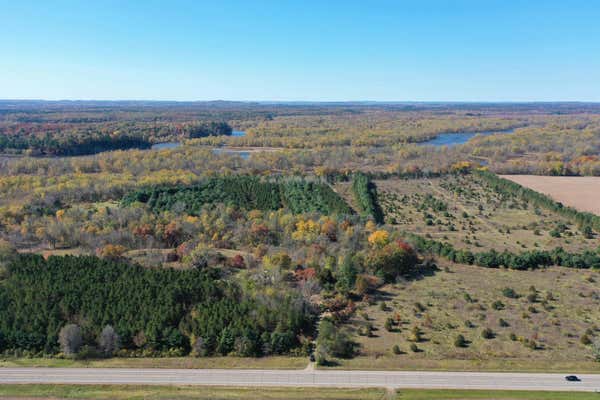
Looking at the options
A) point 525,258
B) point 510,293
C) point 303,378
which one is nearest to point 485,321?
point 510,293

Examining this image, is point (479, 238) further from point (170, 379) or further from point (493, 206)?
point (170, 379)

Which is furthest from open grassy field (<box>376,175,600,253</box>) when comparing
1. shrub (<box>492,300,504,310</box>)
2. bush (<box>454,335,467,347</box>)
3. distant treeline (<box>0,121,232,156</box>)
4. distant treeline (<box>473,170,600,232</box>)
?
distant treeline (<box>0,121,232,156</box>)

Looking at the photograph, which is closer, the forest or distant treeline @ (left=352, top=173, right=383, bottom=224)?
the forest

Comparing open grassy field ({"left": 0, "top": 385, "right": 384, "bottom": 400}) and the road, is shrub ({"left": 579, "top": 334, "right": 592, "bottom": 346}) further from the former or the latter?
open grassy field ({"left": 0, "top": 385, "right": 384, "bottom": 400})

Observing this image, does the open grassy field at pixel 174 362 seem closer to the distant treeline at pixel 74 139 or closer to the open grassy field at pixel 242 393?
the open grassy field at pixel 242 393

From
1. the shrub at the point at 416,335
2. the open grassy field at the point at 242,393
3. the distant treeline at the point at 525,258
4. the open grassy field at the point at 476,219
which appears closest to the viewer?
the open grassy field at the point at 242,393

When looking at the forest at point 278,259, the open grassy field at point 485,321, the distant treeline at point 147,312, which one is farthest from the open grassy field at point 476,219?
the distant treeline at point 147,312

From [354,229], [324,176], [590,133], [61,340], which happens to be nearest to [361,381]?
[61,340]

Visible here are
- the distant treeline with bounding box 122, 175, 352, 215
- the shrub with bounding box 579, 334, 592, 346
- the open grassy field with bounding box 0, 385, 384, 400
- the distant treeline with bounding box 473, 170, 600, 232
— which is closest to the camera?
the open grassy field with bounding box 0, 385, 384, 400
